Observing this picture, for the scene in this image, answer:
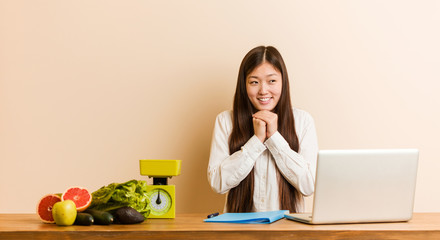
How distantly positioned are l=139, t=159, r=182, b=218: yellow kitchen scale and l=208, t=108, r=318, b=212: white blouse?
20.1 inches

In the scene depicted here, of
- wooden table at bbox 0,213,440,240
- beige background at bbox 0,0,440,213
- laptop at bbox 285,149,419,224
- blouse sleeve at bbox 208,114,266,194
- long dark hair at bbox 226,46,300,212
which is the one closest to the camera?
wooden table at bbox 0,213,440,240

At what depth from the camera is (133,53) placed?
340cm

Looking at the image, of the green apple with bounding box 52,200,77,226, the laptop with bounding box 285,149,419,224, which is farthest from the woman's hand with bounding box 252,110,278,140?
the green apple with bounding box 52,200,77,226

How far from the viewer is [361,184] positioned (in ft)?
6.26

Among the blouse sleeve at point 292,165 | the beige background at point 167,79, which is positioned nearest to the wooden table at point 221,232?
the blouse sleeve at point 292,165

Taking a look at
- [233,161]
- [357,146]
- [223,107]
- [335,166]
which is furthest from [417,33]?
[335,166]

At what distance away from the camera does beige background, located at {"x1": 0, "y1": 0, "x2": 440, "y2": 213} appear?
3379 mm

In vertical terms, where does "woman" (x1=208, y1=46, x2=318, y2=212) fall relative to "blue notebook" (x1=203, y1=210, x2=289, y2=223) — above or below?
above

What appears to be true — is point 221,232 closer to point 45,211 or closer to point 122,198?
point 122,198

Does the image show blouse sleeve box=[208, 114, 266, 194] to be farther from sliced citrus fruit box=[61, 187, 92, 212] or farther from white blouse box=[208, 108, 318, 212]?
sliced citrus fruit box=[61, 187, 92, 212]

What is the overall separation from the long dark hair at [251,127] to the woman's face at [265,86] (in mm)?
35

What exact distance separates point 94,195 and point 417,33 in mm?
2474

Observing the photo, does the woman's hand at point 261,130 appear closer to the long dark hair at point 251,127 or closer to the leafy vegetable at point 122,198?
the long dark hair at point 251,127

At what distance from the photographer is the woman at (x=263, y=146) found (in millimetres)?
2705
